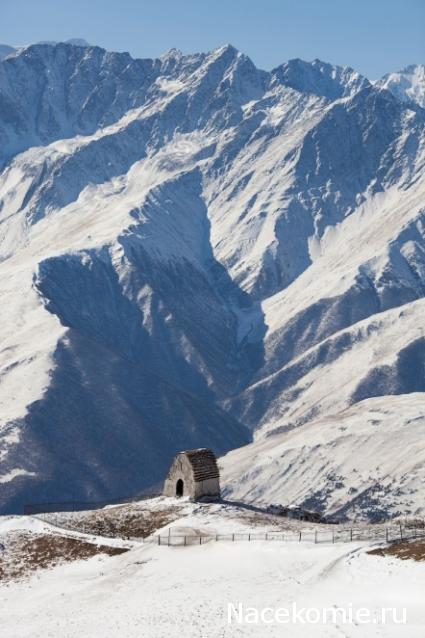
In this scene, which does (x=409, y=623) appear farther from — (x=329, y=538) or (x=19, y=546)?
(x=19, y=546)

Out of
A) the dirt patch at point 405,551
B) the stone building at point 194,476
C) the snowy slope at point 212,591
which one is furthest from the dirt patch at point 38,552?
the dirt patch at point 405,551

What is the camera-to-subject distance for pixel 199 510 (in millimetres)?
79062

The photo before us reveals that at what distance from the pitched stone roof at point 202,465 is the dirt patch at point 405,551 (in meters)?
22.8

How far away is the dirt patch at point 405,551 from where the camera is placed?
61281 mm

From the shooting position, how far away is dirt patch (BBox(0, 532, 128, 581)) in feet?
236

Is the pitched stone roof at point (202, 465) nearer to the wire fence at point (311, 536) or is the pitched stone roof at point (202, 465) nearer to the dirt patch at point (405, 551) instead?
the wire fence at point (311, 536)

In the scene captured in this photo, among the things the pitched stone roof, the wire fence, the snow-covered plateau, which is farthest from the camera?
the pitched stone roof

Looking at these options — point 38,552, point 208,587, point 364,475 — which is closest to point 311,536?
point 208,587

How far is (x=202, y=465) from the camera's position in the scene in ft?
281

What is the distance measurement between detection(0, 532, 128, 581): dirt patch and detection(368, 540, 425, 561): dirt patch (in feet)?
57.1

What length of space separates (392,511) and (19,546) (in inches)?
3916

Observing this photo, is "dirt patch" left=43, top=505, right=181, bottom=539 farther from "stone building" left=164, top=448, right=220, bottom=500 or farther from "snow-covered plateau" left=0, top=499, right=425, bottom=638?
"stone building" left=164, top=448, right=220, bottom=500

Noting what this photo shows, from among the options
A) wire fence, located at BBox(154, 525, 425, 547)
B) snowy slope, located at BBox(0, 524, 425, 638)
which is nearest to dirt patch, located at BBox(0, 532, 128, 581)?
snowy slope, located at BBox(0, 524, 425, 638)

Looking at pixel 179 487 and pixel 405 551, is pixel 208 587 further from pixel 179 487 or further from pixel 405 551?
pixel 179 487
